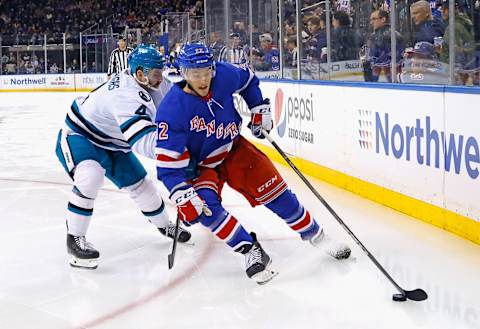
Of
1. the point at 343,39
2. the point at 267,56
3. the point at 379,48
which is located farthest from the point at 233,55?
the point at 379,48

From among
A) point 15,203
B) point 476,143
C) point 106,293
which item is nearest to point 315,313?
point 106,293

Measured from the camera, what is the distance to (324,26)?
20.6 ft

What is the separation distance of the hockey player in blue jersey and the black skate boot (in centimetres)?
69

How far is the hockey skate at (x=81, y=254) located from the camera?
3.63 m

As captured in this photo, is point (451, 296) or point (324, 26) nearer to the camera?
point (451, 296)

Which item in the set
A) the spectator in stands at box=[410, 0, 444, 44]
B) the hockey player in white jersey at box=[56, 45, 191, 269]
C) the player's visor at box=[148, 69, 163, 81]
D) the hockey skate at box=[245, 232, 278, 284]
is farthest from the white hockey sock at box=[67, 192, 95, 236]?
the spectator in stands at box=[410, 0, 444, 44]

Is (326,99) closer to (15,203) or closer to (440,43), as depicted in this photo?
(440,43)

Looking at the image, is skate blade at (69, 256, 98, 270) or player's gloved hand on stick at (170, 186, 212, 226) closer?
player's gloved hand on stick at (170, 186, 212, 226)

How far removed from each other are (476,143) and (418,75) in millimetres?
950

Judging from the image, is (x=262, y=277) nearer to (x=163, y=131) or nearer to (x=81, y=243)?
(x=163, y=131)

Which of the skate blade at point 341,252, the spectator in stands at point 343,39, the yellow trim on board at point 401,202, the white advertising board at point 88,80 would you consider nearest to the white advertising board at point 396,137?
the yellow trim on board at point 401,202

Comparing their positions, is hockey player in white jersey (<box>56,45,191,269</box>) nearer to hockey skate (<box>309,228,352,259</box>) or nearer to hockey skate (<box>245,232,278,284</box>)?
hockey skate (<box>245,232,278,284</box>)

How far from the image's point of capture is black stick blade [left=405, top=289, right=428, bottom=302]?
2.88 m

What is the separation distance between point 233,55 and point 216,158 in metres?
5.59
